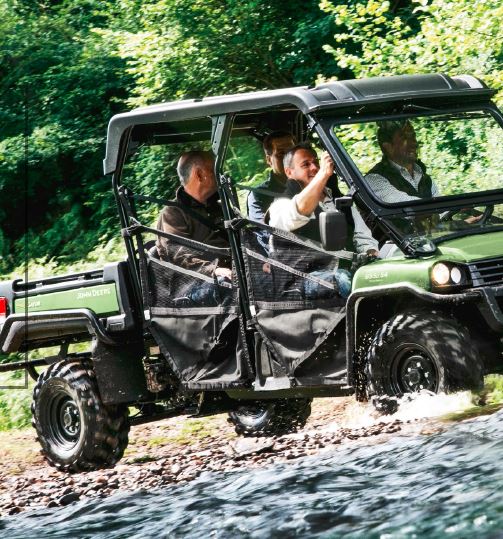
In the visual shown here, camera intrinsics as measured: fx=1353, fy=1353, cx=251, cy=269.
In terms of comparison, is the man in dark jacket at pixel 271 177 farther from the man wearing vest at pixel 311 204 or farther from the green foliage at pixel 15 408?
the green foliage at pixel 15 408

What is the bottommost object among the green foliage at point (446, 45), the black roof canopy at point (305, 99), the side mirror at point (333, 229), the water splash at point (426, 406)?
the water splash at point (426, 406)

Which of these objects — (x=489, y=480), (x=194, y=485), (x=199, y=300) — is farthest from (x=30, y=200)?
(x=489, y=480)

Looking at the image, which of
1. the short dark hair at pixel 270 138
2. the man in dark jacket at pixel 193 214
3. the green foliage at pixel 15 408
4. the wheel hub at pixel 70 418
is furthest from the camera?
the green foliage at pixel 15 408

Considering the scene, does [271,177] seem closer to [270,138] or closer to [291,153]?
[291,153]

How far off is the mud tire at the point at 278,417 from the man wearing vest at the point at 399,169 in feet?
9.24

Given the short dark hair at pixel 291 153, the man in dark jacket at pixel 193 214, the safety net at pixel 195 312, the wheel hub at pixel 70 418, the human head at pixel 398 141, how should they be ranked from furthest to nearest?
the wheel hub at pixel 70 418 < the man in dark jacket at pixel 193 214 < the safety net at pixel 195 312 < the short dark hair at pixel 291 153 < the human head at pixel 398 141

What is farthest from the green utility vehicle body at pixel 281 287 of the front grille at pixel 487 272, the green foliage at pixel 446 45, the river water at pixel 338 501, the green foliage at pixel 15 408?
the green foliage at pixel 446 45

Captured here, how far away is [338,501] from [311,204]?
239cm

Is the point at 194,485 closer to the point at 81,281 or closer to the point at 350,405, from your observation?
the point at 81,281

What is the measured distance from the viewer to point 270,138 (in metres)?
8.61

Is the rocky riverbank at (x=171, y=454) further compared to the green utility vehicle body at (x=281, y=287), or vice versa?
the rocky riverbank at (x=171, y=454)

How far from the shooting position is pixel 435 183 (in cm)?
801

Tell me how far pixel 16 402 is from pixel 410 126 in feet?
24.5

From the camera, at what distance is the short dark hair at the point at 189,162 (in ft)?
28.5
